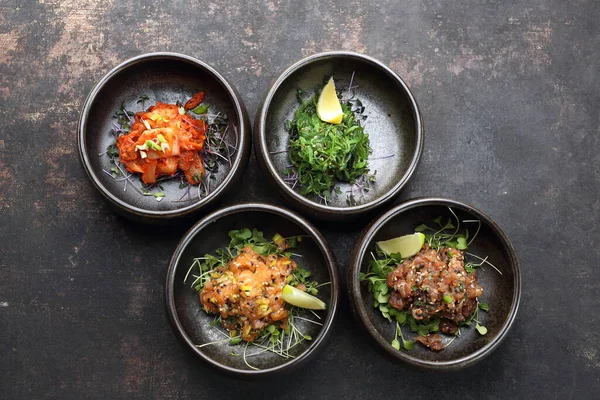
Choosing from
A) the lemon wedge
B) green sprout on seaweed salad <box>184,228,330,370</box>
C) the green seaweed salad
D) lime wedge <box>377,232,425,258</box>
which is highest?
the lemon wedge

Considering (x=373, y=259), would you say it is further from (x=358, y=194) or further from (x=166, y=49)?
(x=166, y=49)

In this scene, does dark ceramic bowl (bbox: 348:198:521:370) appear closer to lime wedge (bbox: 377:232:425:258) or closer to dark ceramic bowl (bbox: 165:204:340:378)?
lime wedge (bbox: 377:232:425:258)

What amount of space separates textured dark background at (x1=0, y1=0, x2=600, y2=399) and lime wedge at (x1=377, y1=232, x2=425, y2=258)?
0.98 feet

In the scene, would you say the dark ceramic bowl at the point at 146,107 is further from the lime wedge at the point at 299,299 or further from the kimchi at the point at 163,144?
the lime wedge at the point at 299,299

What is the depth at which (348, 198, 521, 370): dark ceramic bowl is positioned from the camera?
2877mm

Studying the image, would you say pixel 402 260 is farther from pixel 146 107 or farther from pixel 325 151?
pixel 146 107

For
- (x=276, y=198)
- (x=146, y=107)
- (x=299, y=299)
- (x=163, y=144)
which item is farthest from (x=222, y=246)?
(x=146, y=107)

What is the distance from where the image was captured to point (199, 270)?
3.15 metres

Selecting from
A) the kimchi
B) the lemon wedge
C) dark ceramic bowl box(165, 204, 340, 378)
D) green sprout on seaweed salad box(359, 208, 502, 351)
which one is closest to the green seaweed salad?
the lemon wedge

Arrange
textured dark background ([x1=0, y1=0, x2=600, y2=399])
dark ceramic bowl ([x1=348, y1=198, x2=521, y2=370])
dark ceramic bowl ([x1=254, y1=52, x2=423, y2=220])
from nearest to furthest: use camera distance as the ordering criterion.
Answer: dark ceramic bowl ([x1=348, y1=198, x2=521, y2=370]) → dark ceramic bowl ([x1=254, y1=52, x2=423, y2=220]) → textured dark background ([x1=0, y1=0, x2=600, y2=399])

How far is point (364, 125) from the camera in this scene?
329 cm

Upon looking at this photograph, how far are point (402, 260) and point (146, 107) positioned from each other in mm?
1550

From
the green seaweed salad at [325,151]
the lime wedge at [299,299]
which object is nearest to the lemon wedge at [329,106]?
the green seaweed salad at [325,151]

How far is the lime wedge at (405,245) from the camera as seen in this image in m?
3.03
